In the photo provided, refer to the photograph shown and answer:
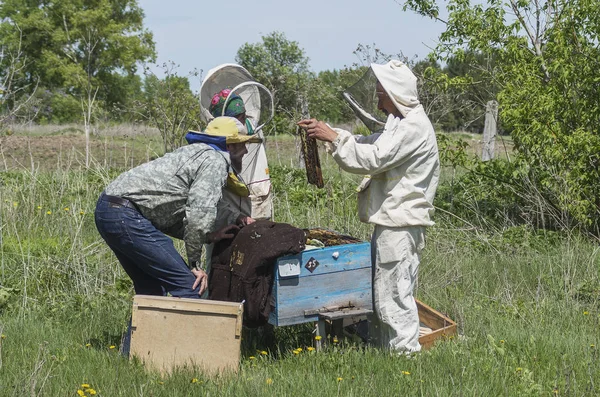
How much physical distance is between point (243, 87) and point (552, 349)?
10.1 ft

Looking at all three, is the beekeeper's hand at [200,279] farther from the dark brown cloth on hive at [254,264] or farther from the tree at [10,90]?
the tree at [10,90]

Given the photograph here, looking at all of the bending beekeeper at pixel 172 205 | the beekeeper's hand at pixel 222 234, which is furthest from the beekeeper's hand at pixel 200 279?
the beekeeper's hand at pixel 222 234

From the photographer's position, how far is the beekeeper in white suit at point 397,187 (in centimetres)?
490

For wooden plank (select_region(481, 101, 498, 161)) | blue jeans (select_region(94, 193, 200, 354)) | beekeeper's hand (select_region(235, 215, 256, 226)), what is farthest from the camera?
wooden plank (select_region(481, 101, 498, 161))

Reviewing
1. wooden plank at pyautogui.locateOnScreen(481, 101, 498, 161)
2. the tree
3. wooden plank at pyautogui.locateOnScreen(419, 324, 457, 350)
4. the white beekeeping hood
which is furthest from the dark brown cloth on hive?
wooden plank at pyautogui.locateOnScreen(481, 101, 498, 161)

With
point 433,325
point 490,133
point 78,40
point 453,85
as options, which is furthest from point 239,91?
point 78,40

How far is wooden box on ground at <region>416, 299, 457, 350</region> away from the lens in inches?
210

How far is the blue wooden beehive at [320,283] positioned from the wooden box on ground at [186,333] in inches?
15.0

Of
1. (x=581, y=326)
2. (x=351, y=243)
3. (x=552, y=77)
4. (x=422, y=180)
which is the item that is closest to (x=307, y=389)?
(x=351, y=243)

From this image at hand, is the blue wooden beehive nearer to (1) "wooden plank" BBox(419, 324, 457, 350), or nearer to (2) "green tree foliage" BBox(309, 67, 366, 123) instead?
(1) "wooden plank" BBox(419, 324, 457, 350)

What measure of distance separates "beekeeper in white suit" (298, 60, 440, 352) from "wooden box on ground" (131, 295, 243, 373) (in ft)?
3.68

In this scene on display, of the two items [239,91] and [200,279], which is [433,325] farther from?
[239,91]

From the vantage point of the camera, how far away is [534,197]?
848cm

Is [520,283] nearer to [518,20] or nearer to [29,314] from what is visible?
[518,20]
